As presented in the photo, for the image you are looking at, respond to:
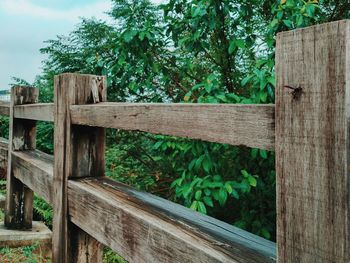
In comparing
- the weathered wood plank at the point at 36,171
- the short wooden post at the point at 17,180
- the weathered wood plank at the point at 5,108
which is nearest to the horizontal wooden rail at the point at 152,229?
the weathered wood plank at the point at 36,171

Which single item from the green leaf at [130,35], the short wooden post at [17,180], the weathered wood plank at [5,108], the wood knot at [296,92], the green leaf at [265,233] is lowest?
the green leaf at [265,233]

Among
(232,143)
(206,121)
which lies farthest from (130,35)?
(232,143)

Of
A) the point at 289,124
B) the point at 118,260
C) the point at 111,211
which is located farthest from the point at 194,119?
the point at 118,260

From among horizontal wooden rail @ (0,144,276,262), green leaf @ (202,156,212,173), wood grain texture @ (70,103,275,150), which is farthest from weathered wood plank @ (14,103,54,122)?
green leaf @ (202,156,212,173)

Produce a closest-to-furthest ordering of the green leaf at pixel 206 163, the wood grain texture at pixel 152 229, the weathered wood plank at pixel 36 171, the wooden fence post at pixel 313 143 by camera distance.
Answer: the wooden fence post at pixel 313 143 → the wood grain texture at pixel 152 229 → the weathered wood plank at pixel 36 171 → the green leaf at pixel 206 163

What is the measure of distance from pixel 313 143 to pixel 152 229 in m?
0.64

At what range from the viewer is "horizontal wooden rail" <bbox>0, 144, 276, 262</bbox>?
1063 millimetres

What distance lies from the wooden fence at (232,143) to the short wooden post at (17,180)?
107 cm

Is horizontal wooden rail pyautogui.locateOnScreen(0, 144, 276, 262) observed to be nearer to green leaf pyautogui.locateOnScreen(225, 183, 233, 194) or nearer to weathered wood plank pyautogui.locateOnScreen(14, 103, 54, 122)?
weathered wood plank pyautogui.locateOnScreen(14, 103, 54, 122)

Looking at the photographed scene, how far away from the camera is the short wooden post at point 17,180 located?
3004mm

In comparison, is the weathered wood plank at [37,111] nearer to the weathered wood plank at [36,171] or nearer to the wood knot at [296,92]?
the weathered wood plank at [36,171]

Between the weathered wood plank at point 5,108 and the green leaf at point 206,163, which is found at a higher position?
the weathered wood plank at point 5,108

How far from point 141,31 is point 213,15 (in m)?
0.67

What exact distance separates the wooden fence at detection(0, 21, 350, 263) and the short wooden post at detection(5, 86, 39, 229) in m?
1.07
